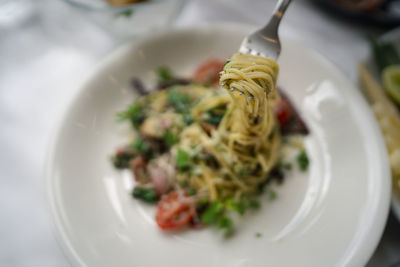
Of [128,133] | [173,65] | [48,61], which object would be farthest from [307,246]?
[48,61]

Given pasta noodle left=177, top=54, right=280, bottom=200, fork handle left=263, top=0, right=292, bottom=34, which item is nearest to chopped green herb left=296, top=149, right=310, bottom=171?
pasta noodle left=177, top=54, right=280, bottom=200

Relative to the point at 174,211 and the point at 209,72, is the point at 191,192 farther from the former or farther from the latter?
the point at 209,72

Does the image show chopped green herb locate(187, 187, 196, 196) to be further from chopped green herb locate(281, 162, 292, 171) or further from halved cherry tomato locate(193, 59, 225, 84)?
halved cherry tomato locate(193, 59, 225, 84)

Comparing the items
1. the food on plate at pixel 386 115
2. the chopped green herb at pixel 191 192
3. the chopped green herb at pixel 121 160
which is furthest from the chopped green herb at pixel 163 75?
the food on plate at pixel 386 115

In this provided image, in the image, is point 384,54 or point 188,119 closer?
point 188,119

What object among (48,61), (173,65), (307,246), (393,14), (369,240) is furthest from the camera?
(48,61)

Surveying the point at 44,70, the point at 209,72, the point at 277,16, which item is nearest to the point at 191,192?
the point at 209,72

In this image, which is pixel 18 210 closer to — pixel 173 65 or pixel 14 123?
pixel 14 123
